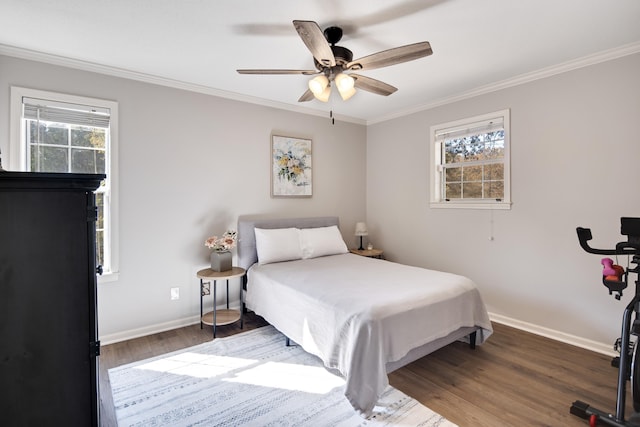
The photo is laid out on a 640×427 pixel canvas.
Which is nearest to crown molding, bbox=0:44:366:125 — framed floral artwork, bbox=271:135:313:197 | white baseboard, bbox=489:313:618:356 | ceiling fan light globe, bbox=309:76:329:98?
framed floral artwork, bbox=271:135:313:197

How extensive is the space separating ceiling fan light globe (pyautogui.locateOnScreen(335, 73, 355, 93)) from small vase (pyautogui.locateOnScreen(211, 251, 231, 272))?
2.05 metres

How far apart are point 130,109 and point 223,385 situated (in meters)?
2.66

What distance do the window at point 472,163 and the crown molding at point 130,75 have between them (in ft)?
6.11

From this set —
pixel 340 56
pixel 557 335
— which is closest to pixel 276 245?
pixel 340 56

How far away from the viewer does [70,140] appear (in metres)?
2.80

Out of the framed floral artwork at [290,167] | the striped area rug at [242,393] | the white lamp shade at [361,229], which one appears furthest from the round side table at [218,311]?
the white lamp shade at [361,229]

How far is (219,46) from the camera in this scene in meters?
2.50

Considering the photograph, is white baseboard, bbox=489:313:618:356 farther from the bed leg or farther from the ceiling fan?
the ceiling fan

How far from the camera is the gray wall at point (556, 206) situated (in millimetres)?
2613

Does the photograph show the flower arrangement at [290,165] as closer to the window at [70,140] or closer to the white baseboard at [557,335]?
the window at [70,140]

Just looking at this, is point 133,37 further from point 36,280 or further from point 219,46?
point 36,280

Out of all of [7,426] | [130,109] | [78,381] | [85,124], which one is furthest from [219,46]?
[7,426]

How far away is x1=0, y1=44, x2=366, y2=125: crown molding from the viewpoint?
2.54m

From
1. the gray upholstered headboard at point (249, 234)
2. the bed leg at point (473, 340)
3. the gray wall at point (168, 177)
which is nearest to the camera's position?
the bed leg at point (473, 340)
